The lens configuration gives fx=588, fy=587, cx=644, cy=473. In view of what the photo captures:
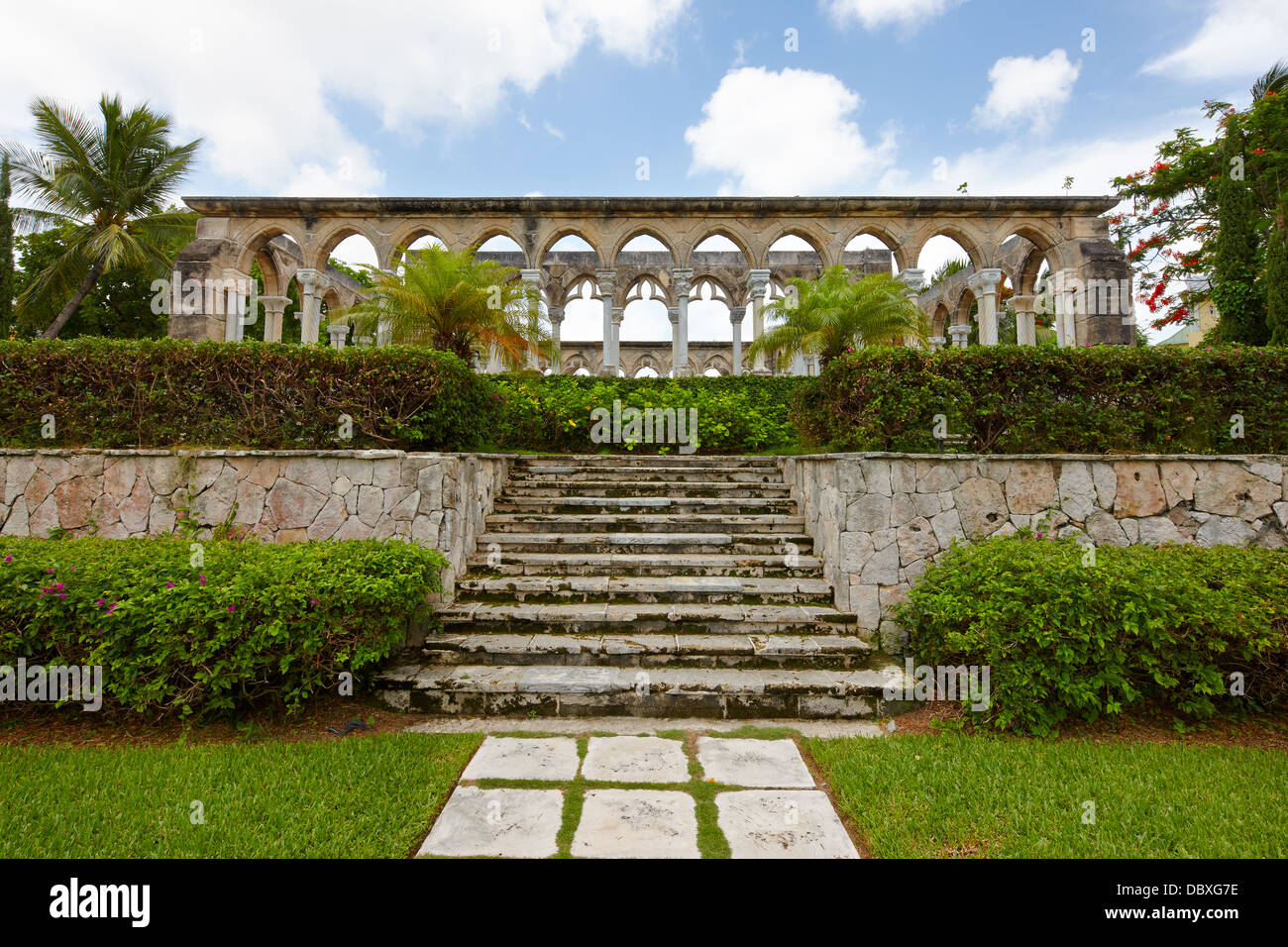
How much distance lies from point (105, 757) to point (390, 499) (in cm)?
236

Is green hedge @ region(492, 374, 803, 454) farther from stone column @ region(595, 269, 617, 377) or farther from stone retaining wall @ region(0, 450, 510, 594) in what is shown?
stone column @ region(595, 269, 617, 377)

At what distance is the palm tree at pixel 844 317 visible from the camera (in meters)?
10.7

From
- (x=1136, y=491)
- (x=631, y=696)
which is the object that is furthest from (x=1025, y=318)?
(x=631, y=696)

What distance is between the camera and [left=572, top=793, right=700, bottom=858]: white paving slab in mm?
2502

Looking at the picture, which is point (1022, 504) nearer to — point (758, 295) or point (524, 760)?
point (524, 760)

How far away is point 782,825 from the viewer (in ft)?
8.87

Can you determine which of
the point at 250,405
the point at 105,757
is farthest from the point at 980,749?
the point at 250,405

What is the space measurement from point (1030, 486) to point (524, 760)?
179 inches

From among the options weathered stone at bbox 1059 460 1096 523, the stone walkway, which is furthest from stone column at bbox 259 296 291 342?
weathered stone at bbox 1059 460 1096 523

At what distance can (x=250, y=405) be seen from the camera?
5.41 metres

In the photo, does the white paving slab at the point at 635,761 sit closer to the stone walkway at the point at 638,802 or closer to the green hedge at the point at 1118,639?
the stone walkway at the point at 638,802

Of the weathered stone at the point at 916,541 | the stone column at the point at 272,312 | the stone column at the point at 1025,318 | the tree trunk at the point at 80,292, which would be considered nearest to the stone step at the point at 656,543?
the weathered stone at the point at 916,541

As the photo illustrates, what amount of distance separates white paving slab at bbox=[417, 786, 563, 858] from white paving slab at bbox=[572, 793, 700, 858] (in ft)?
0.47
